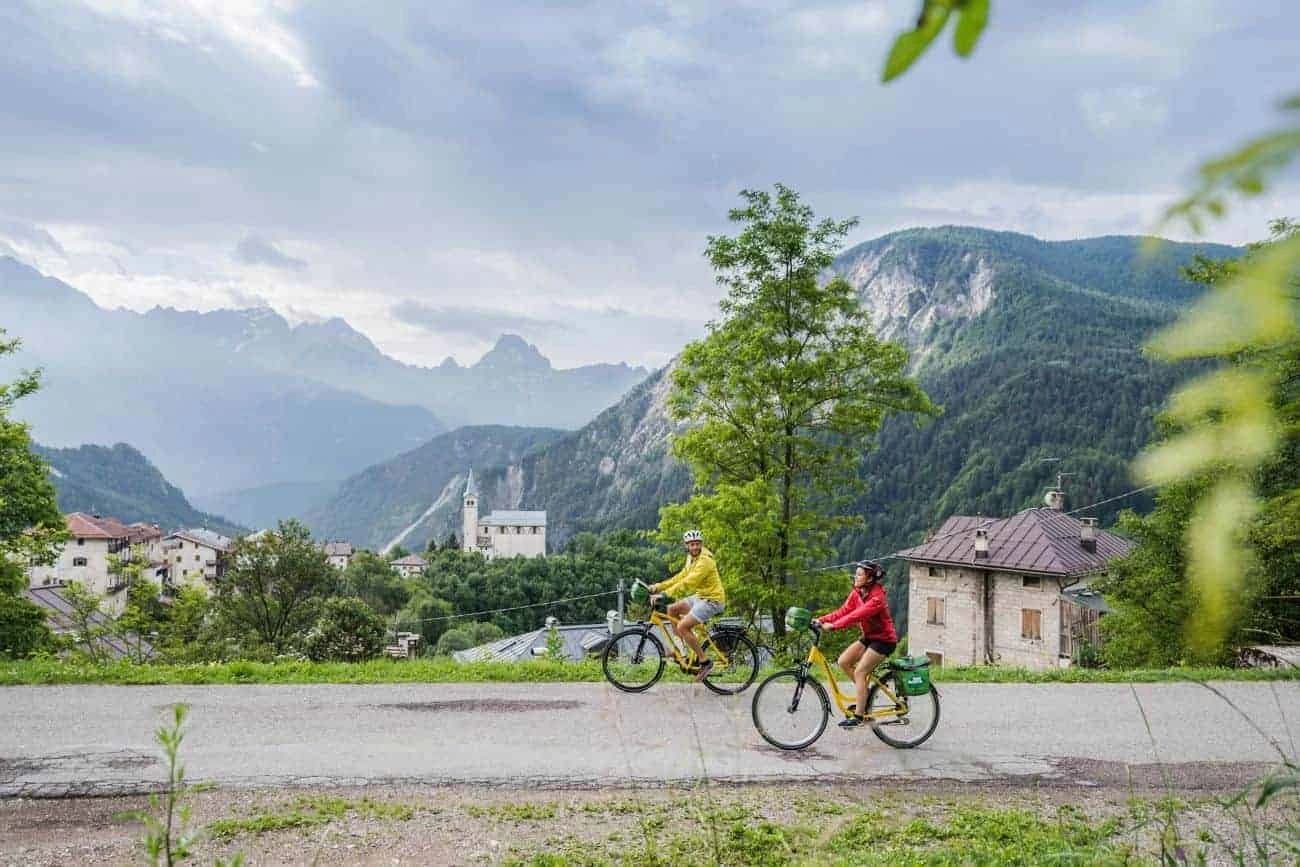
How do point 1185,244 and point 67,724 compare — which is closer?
point 1185,244

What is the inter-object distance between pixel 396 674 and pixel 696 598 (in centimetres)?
412

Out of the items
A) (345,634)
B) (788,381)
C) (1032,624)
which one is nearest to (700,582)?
(788,381)

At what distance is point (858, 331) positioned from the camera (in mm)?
18938

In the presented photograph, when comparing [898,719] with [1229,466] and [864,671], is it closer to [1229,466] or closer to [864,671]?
[864,671]

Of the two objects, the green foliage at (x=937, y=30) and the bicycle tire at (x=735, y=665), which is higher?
the green foliage at (x=937, y=30)

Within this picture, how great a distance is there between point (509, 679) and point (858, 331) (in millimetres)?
11163

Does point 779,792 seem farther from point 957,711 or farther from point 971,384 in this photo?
point 971,384

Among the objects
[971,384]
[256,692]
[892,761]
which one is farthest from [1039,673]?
[971,384]

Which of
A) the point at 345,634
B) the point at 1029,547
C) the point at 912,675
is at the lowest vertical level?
the point at 345,634

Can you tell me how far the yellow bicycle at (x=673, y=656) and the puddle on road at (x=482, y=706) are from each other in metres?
0.87

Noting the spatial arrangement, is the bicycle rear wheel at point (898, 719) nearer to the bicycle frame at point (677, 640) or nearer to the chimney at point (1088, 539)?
the bicycle frame at point (677, 640)

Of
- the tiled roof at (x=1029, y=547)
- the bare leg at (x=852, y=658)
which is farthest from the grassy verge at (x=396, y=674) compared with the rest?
the tiled roof at (x=1029, y=547)

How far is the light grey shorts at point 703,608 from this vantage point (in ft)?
34.2

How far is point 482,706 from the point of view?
10000 millimetres
